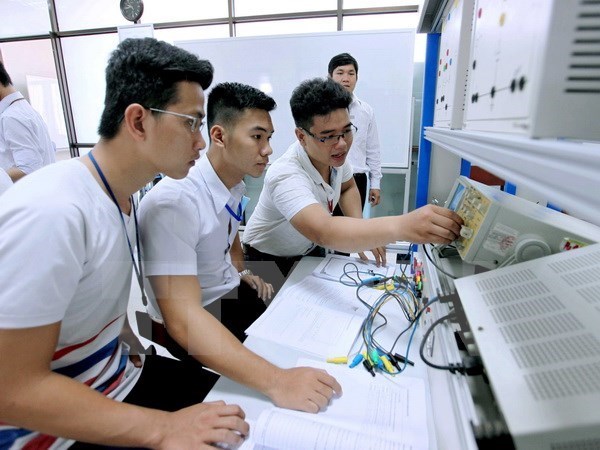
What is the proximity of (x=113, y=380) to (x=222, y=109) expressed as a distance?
93cm

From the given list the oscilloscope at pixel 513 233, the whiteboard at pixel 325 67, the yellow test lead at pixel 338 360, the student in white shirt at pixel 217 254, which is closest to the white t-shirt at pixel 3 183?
the student in white shirt at pixel 217 254

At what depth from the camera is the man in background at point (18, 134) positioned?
232cm

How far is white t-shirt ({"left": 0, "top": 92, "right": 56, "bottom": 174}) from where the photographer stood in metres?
2.32

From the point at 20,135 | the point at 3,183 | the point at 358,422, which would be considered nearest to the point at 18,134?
the point at 20,135

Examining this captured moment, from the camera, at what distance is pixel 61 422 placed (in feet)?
2.16

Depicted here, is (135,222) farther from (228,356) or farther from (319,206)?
(319,206)

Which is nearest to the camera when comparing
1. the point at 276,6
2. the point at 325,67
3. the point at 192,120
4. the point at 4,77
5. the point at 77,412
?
the point at 77,412

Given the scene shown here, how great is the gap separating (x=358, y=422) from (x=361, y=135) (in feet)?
8.25

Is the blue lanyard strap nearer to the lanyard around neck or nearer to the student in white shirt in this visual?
the student in white shirt

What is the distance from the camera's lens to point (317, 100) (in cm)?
146

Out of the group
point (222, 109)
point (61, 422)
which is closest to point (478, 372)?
point (61, 422)

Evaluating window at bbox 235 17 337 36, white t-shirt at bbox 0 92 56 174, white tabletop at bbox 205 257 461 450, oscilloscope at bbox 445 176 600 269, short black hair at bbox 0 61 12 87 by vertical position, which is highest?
window at bbox 235 17 337 36

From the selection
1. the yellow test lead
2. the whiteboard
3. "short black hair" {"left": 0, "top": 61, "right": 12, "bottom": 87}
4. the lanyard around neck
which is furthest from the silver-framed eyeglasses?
the whiteboard

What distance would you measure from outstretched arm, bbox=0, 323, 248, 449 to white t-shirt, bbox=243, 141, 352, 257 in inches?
29.8
